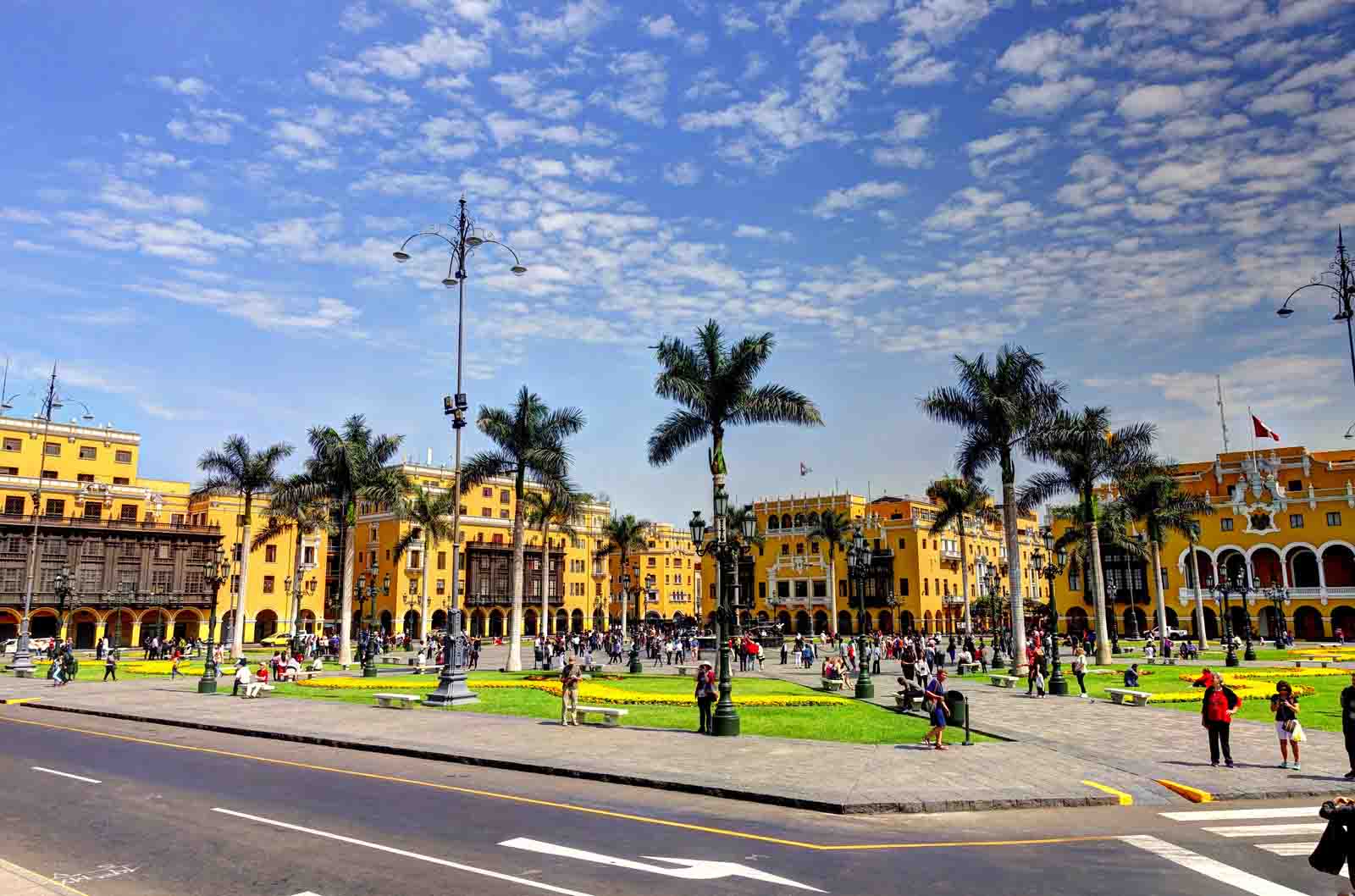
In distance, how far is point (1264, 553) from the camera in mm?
75562

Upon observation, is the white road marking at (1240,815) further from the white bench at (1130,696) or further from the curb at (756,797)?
the white bench at (1130,696)

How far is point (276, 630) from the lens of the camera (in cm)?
7812

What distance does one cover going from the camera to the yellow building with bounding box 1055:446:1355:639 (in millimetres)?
72000

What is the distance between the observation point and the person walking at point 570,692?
19906 millimetres

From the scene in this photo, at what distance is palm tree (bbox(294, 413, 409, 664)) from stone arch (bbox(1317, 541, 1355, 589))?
73.2 metres

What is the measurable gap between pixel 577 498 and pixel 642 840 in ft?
Result: 103

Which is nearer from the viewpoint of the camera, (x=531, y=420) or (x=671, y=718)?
(x=671, y=718)

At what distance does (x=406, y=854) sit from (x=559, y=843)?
5.47ft

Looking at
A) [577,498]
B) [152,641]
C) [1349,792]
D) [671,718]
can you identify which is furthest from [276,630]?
[1349,792]

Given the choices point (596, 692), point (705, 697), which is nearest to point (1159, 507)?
point (596, 692)

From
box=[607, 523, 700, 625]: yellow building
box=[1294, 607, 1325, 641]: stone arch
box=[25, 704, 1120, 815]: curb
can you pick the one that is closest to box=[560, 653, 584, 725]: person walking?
box=[25, 704, 1120, 815]: curb

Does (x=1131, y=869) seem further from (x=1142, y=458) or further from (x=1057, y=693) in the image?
(x=1142, y=458)

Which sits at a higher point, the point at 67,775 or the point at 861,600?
the point at 861,600

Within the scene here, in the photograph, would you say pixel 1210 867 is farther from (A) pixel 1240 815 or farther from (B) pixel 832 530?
(B) pixel 832 530
